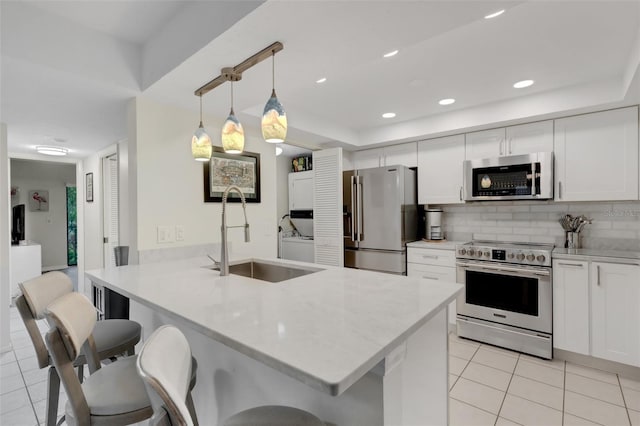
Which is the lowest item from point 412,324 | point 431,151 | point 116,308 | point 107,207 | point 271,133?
point 116,308

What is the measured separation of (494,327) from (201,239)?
9.05 feet

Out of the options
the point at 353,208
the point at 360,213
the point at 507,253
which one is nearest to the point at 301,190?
the point at 353,208

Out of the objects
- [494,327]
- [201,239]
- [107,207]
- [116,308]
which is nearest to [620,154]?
[494,327]

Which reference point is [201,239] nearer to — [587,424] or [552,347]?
[587,424]

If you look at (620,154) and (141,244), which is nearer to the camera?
(141,244)

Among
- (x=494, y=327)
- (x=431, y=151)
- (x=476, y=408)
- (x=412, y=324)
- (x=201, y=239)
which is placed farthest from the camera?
(x=431, y=151)

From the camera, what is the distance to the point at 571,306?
8.46 ft

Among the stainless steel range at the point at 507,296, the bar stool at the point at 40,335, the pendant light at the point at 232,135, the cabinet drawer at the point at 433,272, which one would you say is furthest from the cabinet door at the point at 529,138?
the bar stool at the point at 40,335

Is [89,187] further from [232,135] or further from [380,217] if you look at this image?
[380,217]

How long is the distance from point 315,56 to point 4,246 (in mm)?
3230

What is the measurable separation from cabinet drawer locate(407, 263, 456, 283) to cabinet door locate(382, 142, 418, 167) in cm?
120

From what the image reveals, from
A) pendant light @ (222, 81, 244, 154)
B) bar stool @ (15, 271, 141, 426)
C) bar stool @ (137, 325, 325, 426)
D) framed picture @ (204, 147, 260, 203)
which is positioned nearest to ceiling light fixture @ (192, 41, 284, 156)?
pendant light @ (222, 81, 244, 154)

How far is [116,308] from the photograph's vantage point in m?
2.68

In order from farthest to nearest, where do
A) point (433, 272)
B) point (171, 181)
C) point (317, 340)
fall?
point (433, 272) < point (171, 181) < point (317, 340)
